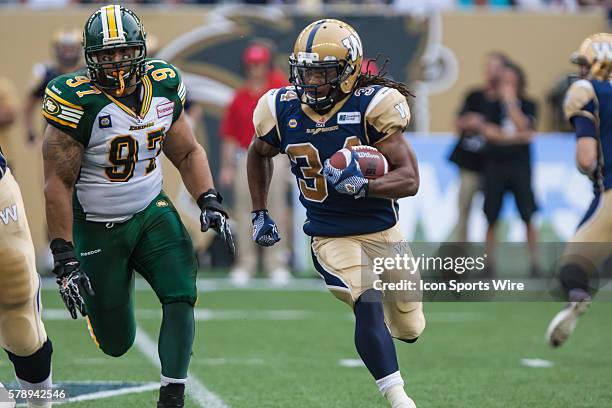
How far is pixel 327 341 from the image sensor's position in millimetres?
7414

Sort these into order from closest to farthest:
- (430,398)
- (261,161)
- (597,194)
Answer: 1. (261,161)
2. (430,398)
3. (597,194)

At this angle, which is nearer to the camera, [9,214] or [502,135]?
[9,214]

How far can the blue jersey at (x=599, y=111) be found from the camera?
20.4 ft

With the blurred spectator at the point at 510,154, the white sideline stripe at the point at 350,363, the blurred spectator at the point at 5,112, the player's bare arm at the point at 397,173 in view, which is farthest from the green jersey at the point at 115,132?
the blurred spectator at the point at 510,154

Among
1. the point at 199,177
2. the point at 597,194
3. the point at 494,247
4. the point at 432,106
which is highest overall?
the point at 199,177

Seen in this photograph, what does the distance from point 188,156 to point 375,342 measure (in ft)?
4.17

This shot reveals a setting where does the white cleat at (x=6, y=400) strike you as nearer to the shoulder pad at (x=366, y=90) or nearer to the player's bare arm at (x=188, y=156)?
the player's bare arm at (x=188, y=156)

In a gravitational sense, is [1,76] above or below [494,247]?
above

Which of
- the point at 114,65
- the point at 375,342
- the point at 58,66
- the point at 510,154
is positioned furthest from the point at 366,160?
the point at 510,154

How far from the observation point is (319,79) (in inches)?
186

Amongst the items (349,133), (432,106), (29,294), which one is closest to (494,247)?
(432,106)

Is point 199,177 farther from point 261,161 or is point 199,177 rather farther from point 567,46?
point 567,46

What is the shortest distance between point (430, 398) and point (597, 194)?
1779mm

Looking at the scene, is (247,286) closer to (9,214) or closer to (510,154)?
(510,154)
